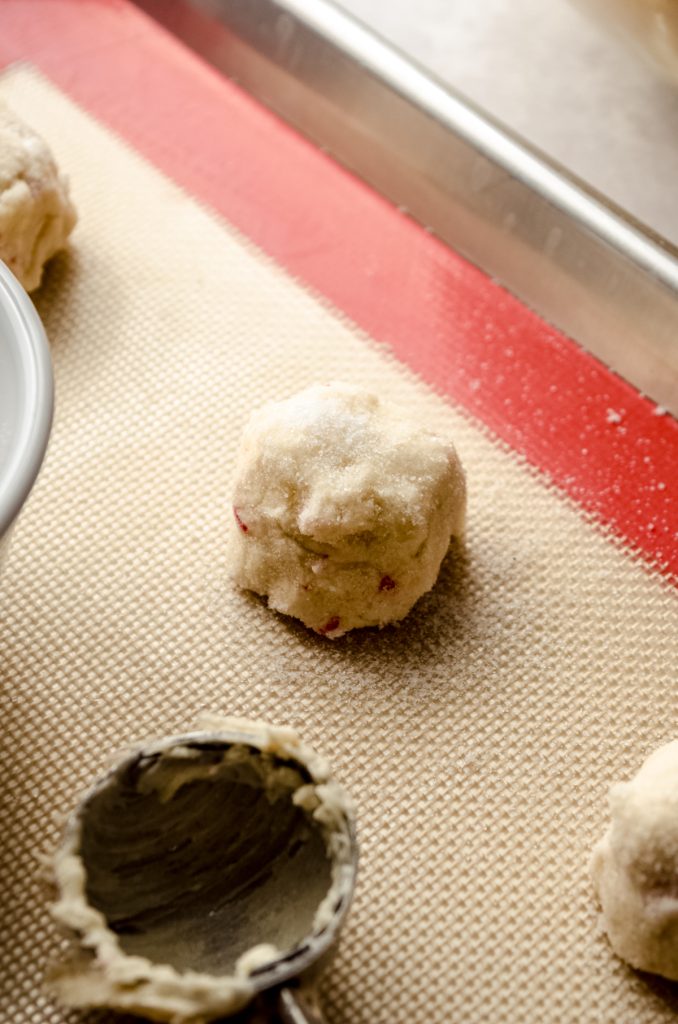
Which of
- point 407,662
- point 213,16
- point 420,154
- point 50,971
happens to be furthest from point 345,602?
point 213,16

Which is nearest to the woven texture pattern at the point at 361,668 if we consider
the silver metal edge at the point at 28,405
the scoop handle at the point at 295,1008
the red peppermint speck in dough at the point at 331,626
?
the red peppermint speck in dough at the point at 331,626

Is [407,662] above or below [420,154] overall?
below

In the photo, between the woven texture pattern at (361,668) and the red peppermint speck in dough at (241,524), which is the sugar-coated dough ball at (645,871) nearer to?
the woven texture pattern at (361,668)

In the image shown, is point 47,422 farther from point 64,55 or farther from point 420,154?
point 64,55

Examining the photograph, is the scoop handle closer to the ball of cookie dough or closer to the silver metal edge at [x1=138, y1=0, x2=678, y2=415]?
the ball of cookie dough

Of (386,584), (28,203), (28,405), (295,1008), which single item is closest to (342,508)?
(386,584)

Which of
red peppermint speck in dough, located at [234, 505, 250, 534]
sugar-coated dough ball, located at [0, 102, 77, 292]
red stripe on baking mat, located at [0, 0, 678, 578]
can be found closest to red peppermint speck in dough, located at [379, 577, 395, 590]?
red peppermint speck in dough, located at [234, 505, 250, 534]
